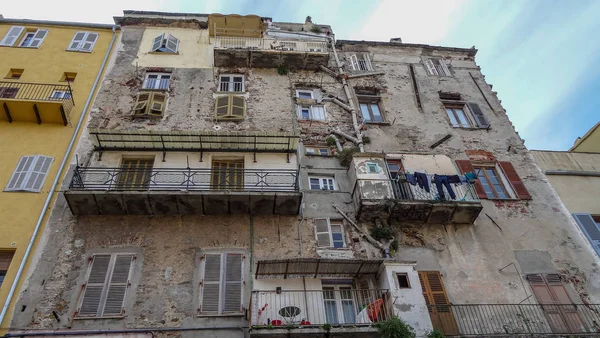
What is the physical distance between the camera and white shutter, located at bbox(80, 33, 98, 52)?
65.6ft

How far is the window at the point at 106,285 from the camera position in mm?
12008

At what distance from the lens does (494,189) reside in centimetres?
1697

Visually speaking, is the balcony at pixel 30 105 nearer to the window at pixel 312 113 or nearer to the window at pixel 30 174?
the window at pixel 30 174

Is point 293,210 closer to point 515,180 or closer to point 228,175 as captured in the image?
point 228,175

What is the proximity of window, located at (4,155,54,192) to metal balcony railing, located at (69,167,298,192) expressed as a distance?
1355 millimetres

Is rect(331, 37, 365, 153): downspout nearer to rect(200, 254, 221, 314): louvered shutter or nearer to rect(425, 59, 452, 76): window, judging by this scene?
rect(425, 59, 452, 76): window

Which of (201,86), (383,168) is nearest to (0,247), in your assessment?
(201,86)

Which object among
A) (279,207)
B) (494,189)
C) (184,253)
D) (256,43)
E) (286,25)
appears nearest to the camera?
(184,253)

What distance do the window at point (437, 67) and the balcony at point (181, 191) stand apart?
10770 millimetres

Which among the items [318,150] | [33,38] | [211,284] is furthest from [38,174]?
[318,150]

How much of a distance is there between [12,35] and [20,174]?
8.93 metres

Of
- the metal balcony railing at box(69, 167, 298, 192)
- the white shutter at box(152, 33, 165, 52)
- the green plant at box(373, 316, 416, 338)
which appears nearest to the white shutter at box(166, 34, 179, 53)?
the white shutter at box(152, 33, 165, 52)

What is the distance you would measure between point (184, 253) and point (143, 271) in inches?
49.2

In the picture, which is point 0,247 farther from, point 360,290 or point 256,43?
point 256,43
